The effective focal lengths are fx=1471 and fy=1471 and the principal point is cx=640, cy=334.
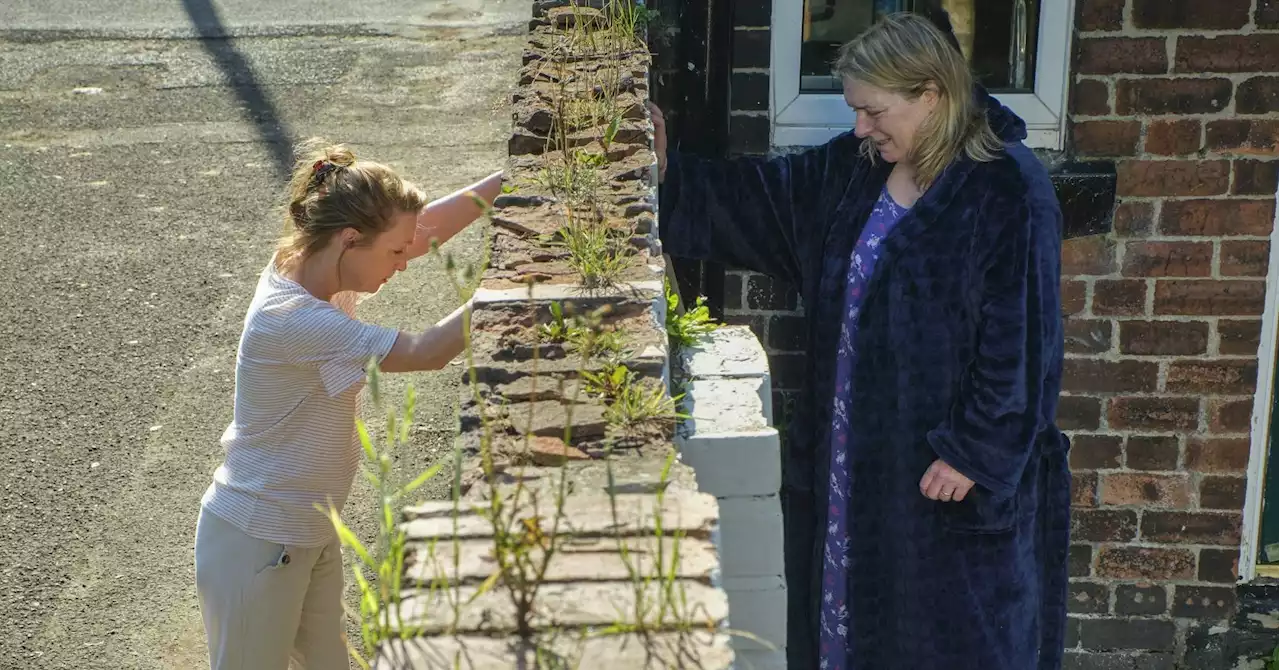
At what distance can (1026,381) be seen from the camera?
3184mm

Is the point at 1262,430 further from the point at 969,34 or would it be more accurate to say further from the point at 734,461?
the point at 734,461

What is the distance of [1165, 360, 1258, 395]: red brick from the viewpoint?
427cm

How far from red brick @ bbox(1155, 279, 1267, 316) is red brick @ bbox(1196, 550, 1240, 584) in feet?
2.53

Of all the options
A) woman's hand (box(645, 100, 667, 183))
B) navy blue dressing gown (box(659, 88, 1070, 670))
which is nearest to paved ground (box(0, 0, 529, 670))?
woman's hand (box(645, 100, 667, 183))

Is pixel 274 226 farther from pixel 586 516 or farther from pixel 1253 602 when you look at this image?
pixel 586 516

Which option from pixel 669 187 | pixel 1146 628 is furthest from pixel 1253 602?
pixel 669 187

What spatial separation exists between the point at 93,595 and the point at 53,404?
5.00ft

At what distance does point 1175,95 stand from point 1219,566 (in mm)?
1460

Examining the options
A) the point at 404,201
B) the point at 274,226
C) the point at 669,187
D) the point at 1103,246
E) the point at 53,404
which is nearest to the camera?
the point at 404,201

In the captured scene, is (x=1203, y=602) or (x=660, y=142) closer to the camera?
(x=660, y=142)

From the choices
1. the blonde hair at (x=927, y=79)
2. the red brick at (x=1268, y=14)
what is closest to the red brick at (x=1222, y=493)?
the red brick at (x=1268, y=14)

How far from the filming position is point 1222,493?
4.40 m

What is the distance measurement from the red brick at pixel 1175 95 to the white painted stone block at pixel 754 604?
2217 millimetres

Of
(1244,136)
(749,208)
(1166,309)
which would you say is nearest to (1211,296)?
(1166,309)
